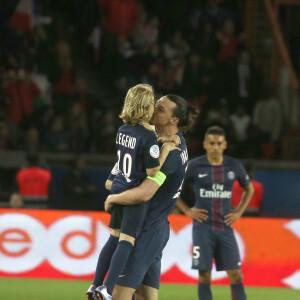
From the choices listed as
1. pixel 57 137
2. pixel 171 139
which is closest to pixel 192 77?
pixel 57 137

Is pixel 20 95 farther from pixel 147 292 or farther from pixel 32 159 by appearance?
pixel 147 292

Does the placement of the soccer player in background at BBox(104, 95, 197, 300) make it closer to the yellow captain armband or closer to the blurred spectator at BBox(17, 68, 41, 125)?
the yellow captain armband

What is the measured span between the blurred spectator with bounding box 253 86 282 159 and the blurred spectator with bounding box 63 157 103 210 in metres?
3.05

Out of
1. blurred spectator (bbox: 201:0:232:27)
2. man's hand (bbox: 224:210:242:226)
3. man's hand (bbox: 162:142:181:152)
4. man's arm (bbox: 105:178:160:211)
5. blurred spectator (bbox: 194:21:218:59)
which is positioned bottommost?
man's hand (bbox: 224:210:242:226)

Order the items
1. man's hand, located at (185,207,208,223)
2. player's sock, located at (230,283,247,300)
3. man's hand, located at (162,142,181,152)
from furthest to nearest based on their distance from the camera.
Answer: man's hand, located at (185,207,208,223) < player's sock, located at (230,283,247,300) < man's hand, located at (162,142,181,152)

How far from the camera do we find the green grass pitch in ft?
33.8

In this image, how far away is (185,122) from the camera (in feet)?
23.7

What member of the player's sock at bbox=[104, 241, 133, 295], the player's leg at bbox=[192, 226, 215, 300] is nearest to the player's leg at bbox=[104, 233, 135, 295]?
the player's sock at bbox=[104, 241, 133, 295]

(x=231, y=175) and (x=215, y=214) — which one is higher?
(x=231, y=175)

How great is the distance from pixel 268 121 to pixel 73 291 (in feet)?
18.9

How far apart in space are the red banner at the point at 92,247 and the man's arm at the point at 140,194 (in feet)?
15.4

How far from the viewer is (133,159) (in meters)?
6.73

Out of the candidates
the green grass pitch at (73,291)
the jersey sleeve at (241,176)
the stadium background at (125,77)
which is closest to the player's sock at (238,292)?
the jersey sleeve at (241,176)

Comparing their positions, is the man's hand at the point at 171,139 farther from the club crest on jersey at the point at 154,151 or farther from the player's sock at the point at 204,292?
the player's sock at the point at 204,292
